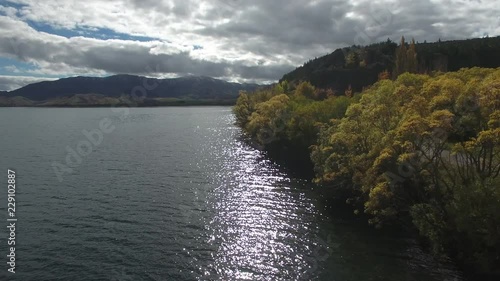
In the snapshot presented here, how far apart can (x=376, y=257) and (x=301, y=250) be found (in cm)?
752

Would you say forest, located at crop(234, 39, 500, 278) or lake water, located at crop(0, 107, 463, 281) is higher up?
forest, located at crop(234, 39, 500, 278)

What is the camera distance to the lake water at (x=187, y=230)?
1339 inches

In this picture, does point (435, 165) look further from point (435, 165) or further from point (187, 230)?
point (187, 230)

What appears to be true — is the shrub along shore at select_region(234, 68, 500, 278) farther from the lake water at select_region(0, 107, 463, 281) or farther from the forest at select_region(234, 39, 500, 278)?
the lake water at select_region(0, 107, 463, 281)

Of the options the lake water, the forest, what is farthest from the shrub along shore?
the lake water

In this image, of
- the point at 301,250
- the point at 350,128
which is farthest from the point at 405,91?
the point at 301,250

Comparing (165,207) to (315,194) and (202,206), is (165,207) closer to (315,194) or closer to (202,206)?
(202,206)

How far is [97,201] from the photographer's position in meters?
53.3

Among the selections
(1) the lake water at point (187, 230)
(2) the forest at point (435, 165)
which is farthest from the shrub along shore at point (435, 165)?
(1) the lake water at point (187, 230)

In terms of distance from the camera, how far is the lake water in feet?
112

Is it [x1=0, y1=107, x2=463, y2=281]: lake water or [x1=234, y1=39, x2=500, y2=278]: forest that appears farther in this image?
[x1=0, y1=107, x2=463, y2=281]: lake water

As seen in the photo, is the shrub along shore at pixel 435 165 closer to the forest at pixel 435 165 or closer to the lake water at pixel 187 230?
the forest at pixel 435 165

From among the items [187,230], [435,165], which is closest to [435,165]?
[435,165]

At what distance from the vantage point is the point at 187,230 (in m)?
43.5
